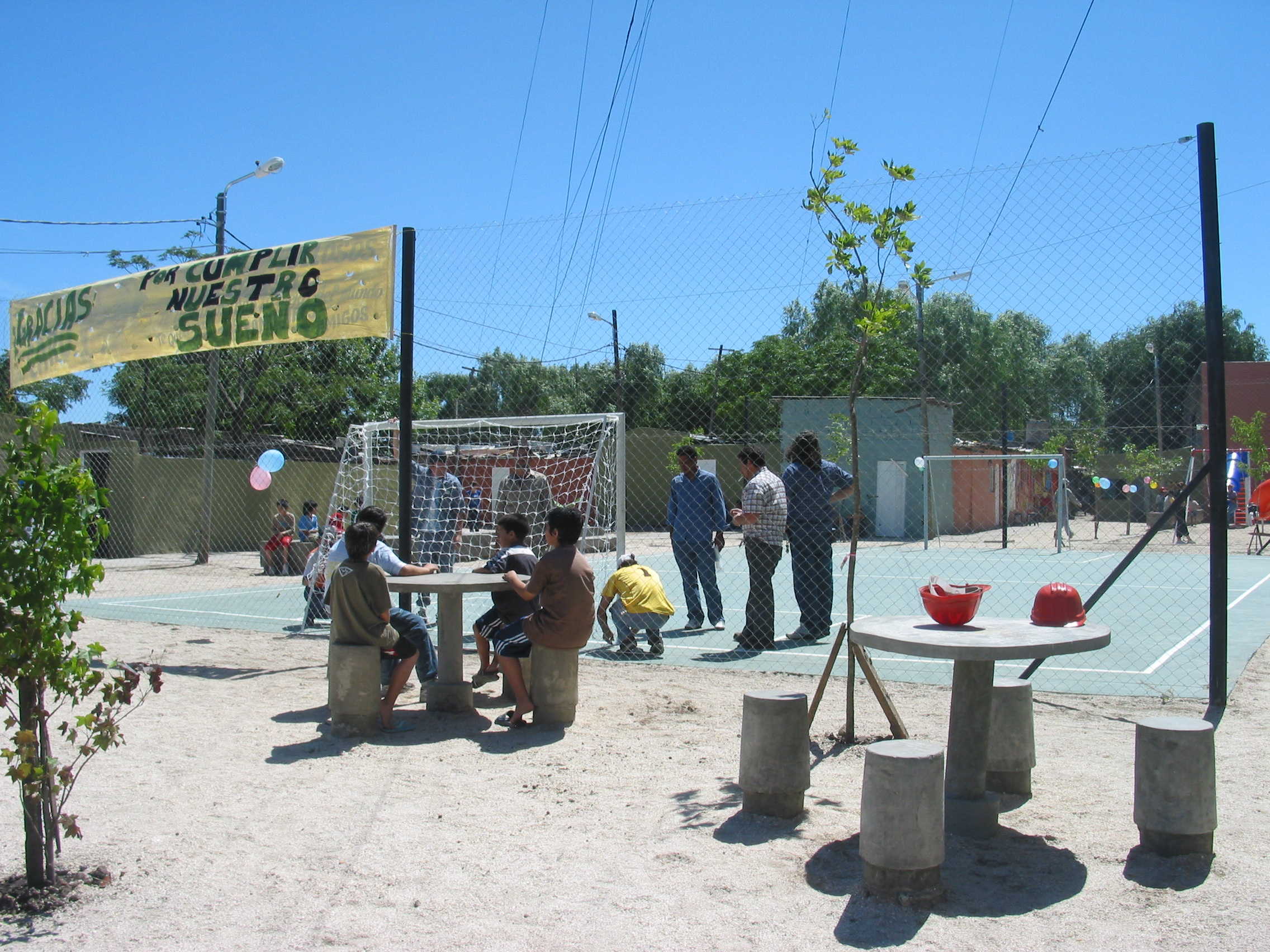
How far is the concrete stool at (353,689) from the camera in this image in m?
5.45

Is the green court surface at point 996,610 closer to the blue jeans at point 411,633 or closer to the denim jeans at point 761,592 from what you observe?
the denim jeans at point 761,592

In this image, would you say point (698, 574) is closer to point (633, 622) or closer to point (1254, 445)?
point (633, 622)

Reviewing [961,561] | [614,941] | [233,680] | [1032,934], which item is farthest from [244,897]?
[961,561]

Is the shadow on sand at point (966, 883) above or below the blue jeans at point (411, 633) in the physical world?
below

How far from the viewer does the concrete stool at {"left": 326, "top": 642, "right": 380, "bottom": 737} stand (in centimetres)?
545

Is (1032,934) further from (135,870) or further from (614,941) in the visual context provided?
(135,870)

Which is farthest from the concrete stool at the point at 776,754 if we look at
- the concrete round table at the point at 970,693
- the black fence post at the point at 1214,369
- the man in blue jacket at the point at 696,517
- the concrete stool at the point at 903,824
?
the man in blue jacket at the point at 696,517

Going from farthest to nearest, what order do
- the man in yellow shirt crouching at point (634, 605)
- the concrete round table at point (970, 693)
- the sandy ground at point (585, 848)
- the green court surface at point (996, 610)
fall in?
the man in yellow shirt crouching at point (634, 605) → the green court surface at point (996, 610) → the concrete round table at point (970, 693) → the sandy ground at point (585, 848)

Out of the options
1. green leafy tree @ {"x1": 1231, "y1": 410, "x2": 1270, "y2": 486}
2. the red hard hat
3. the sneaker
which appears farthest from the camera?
green leafy tree @ {"x1": 1231, "y1": 410, "x2": 1270, "y2": 486}

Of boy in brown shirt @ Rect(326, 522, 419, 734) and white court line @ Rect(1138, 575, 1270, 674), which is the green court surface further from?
boy in brown shirt @ Rect(326, 522, 419, 734)

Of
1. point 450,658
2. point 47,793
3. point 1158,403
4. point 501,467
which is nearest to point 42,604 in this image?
point 47,793

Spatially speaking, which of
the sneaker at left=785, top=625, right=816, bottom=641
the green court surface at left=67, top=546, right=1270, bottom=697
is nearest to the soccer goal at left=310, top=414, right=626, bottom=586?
the green court surface at left=67, top=546, right=1270, bottom=697

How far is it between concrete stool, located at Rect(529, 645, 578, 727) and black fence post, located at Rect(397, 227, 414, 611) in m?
1.89

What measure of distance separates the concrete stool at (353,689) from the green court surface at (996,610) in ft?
8.90
